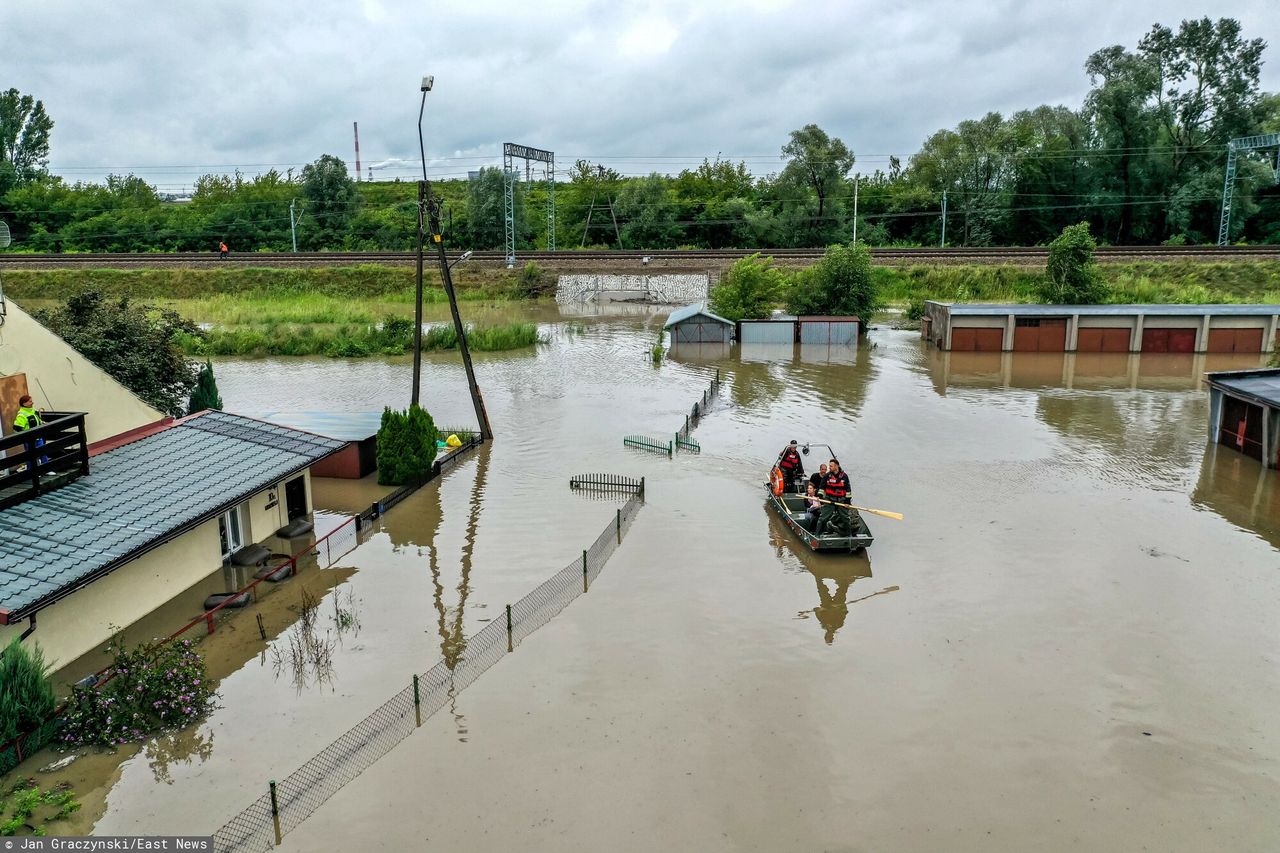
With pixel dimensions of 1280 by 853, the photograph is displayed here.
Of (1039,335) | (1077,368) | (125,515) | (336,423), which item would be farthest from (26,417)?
(1039,335)

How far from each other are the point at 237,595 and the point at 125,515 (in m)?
2.39

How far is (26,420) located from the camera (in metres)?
15.8

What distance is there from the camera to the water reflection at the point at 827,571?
640 inches

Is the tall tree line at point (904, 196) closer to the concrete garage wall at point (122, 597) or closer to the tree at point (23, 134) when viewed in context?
the tree at point (23, 134)

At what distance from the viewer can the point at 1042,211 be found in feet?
264

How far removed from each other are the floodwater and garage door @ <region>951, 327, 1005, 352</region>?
19.2m

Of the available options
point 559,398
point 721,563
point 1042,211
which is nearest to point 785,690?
point 721,563

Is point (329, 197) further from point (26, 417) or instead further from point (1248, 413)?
point (1248, 413)

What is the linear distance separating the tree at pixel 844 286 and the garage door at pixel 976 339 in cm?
689

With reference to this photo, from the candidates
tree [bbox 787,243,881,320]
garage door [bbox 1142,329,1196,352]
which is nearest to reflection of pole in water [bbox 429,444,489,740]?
tree [bbox 787,243,881,320]

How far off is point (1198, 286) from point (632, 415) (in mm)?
45076

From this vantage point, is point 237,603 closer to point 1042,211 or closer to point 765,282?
point 765,282

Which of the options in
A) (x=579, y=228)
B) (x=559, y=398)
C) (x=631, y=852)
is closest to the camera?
(x=631, y=852)

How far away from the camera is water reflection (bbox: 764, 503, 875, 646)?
16.2 metres
